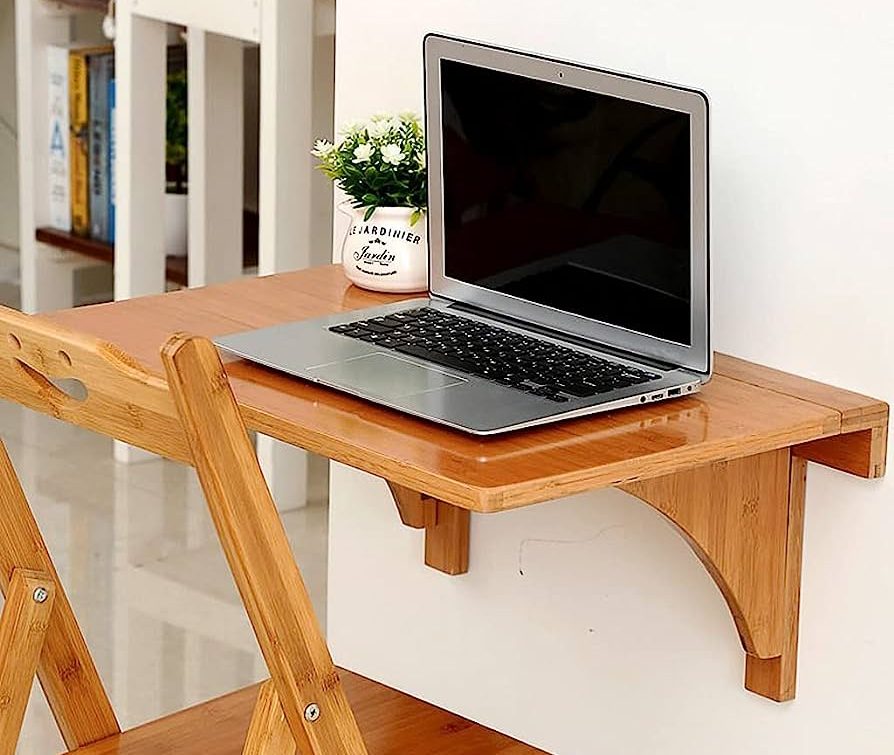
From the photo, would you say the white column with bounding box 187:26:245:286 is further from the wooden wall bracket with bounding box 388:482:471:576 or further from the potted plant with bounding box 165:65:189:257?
the wooden wall bracket with bounding box 388:482:471:576

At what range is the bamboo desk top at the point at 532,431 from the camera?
1155 millimetres

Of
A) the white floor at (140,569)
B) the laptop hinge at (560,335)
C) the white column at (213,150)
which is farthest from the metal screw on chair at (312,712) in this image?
the white column at (213,150)

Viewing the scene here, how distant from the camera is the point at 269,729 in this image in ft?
3.80

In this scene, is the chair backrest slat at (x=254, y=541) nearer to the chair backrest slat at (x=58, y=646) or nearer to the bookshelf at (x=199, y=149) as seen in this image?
the chair backrest slat at (x=58, y=646)

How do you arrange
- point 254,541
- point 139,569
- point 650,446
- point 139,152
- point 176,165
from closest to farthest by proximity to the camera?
point 254,541
point 650,446
point 139,569
point 139,152
point 176,165

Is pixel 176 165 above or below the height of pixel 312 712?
above

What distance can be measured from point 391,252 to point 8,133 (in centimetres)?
253

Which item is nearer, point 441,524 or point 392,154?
point 392,154

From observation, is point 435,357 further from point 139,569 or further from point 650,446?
point 139,569

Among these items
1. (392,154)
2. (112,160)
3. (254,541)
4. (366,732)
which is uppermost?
(392,154)

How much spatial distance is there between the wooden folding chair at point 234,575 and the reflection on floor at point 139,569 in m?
0.79

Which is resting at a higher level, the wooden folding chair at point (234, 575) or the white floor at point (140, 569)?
the wooden folding chair at point (234, 575)

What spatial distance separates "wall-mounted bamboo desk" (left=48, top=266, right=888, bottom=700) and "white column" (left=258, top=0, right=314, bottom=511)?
1049 millimetres

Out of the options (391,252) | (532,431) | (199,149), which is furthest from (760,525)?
(199,149)
